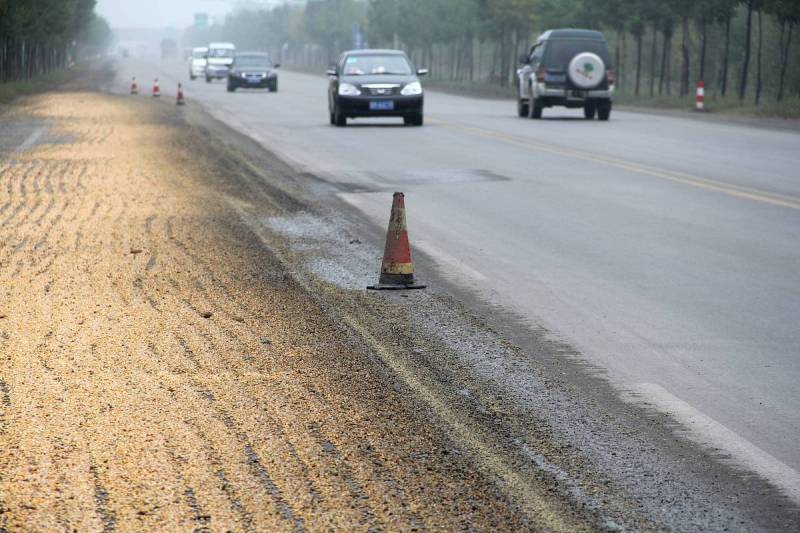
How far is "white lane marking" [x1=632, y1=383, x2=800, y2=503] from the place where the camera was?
471 centimetres

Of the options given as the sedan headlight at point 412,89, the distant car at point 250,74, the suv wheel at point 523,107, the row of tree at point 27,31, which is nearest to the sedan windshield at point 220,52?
the row of tree at point 27,31

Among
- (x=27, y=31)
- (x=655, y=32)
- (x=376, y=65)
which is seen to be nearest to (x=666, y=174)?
(x=376, y=65)

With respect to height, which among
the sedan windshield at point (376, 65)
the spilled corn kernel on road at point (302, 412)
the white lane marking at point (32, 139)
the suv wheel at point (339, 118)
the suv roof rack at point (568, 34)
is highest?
the suv roof rack at point (568, 34)

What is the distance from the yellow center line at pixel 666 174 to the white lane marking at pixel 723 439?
327 inches

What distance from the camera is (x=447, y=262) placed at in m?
10.0

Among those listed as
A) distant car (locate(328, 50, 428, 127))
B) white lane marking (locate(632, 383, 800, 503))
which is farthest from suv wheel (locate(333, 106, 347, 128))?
white lane marking (locate(632, 383, 800, 503))

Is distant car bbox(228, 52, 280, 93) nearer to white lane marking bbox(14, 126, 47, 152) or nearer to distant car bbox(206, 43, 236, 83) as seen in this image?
distant car bbox(206, 43, 236, 83)

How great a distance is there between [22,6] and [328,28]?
304 ft

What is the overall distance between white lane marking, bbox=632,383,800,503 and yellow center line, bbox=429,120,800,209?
830 centimetres

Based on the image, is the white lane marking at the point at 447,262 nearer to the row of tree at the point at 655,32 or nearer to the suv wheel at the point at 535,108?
the suv wheel at the point at 535,108

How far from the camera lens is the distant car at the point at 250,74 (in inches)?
2130

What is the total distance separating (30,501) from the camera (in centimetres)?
428

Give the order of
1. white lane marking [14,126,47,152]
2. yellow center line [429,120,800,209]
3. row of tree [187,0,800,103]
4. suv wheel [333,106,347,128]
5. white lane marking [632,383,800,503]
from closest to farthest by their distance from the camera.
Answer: white lane marking [632,383,800,503], yellow center line [429,120,800,209], white lane marking [14,126,47,152], suv wheel [333,106,347,128], row of tree [187,0,800,103]

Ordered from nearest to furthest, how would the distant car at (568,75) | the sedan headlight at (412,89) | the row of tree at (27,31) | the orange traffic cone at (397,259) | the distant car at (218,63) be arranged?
the orange traffic cone at (397,259), the sedan headlight at (412,89), the distant car at (568,75), the row of tree at (27,31), the distant car at (218,63)
